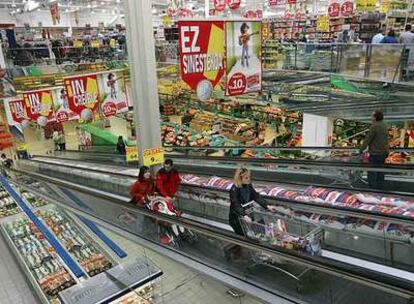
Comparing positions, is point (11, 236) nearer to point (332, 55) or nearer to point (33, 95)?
point (33, 95)

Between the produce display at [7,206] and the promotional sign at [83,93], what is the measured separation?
2.87 meters

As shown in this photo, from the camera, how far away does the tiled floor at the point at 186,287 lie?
4062mm

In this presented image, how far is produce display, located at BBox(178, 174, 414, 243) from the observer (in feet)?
14.7

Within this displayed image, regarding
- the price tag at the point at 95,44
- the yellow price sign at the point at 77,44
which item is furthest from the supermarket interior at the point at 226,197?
the price tag at the point at 95,44

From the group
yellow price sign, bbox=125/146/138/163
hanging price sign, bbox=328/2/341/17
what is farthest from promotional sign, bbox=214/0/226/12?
yellow price sign, bbox=125/146/138/163

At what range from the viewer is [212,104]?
1970 cm

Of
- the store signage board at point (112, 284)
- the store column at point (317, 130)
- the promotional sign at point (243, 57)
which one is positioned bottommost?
the store column at point (317, 130)

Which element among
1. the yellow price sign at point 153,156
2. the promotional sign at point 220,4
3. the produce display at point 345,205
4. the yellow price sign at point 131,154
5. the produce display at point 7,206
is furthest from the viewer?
the promotional sign at point 220,4

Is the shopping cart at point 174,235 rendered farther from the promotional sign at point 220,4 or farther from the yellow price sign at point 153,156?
the promotional sign at point 220,4

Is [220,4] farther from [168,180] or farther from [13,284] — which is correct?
[13,284]

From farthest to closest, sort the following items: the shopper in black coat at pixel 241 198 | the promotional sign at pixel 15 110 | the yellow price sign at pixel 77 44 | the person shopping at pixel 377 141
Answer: the yellow price sign at pixel 77 44 < the promotional sign at pixel 15 110 < the person shopping at pixel 377 141 < the shopper in black coat at pixel 241 198

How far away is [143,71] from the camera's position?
633 centimetres

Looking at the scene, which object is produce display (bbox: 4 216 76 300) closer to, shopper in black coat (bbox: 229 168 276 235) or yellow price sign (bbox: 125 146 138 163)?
yellow price sign (bbox: 125 146 138 163)

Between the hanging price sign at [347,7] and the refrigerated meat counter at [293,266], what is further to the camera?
the hanging price sign at [347,7]
